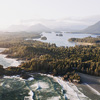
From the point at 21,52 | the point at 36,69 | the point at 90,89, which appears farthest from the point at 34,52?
the point at 90,89

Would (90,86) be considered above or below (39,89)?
below

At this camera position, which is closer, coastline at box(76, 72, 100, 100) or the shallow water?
the shallow water

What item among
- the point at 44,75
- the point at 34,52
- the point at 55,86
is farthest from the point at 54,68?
the point at 34,52

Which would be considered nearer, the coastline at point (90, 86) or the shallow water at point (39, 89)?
the shallow water at point (39, 89)

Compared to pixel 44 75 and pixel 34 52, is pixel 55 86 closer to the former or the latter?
pixel 44 75

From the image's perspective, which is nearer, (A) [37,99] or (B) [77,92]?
(A) [37,99]

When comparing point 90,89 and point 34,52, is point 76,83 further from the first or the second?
point 34,52

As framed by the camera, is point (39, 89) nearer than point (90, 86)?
Yes

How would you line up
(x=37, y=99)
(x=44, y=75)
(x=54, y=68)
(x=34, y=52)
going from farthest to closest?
(x=34, y=52)
(x=54, y=68)
(x=44, y=75)
(x=37, y=99)

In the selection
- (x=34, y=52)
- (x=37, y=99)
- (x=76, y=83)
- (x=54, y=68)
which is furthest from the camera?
(x=34, y=52)
